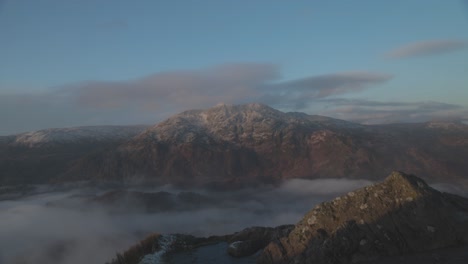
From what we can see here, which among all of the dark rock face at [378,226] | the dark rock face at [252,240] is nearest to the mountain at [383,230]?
the dark rock face at [378,226]

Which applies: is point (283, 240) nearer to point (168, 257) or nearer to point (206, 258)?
point (206, 258)

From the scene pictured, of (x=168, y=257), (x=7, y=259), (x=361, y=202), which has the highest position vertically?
(x=361, y=202)

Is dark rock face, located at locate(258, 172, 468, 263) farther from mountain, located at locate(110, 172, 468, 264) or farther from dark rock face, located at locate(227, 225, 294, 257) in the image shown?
dark rock face, located at locate(227, 225, 294, 257)

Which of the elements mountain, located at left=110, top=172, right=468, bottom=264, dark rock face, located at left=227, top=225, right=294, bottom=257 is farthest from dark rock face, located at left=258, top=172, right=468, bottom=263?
dark rock face, located at left=227, top=225, right=294, bottom=257

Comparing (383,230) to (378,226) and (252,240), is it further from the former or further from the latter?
(252,240)

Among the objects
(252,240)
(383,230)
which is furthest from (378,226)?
(252,240)

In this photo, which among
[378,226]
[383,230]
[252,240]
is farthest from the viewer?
[252,240]

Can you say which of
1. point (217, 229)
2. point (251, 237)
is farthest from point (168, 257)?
point (217, 229)
